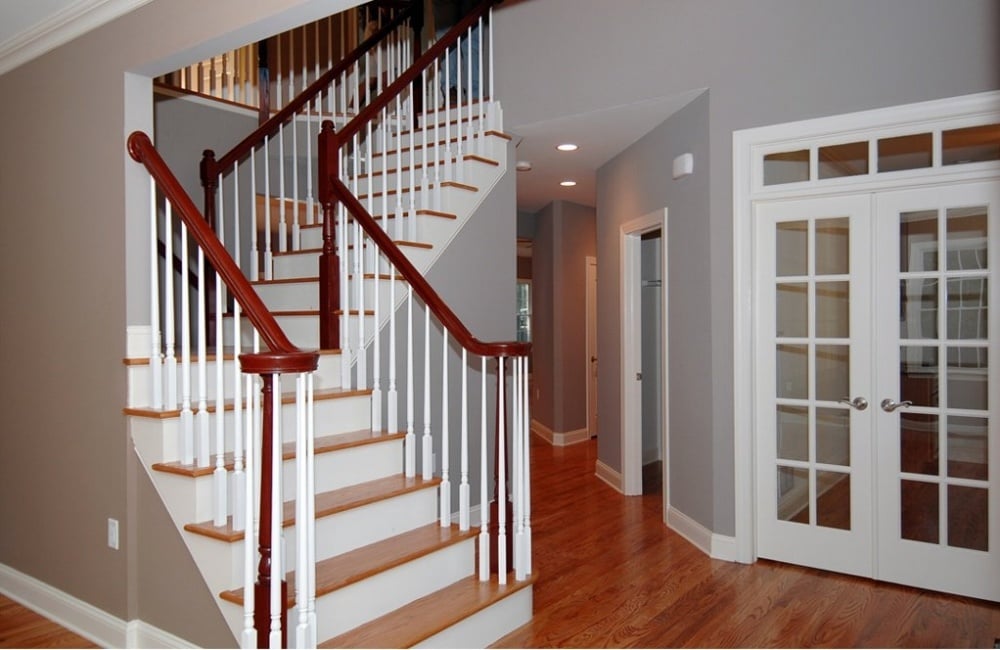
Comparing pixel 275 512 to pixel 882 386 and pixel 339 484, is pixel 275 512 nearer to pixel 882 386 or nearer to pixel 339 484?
pixel 339 484

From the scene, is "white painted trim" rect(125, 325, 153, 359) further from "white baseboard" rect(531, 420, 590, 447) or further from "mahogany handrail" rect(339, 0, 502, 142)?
"white baseboard" rect(531, 420, 590, 447)

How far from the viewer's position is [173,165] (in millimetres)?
4453

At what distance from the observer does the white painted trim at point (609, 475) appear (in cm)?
517

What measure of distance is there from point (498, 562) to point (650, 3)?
326 cm

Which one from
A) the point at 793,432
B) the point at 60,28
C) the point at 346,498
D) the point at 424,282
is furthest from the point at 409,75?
the point at 793,432

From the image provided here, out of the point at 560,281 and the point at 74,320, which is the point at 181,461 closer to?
the point at 74,320

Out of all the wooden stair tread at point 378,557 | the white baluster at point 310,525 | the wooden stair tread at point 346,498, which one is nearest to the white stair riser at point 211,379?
the white baluster at point 310,525

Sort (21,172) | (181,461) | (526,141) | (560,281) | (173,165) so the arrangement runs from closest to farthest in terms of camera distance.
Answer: (181,461) → (21,172) → (173,165) → (526,141) → (560,281)

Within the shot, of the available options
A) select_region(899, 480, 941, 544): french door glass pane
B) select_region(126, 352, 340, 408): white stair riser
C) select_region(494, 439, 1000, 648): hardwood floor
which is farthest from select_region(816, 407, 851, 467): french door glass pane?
select_region(126, 352, 340, 408): white stair riser

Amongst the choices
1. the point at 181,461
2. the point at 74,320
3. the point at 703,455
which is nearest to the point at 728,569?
the point at 703,455

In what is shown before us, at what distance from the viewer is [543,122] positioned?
4.37 meters

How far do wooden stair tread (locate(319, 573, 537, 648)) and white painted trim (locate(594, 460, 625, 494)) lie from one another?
2422mm

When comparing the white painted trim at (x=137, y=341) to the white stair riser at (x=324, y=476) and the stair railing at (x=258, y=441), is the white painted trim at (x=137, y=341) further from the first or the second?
the white stair riser at (x=324, y=476)

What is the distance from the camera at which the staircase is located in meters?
2.23
